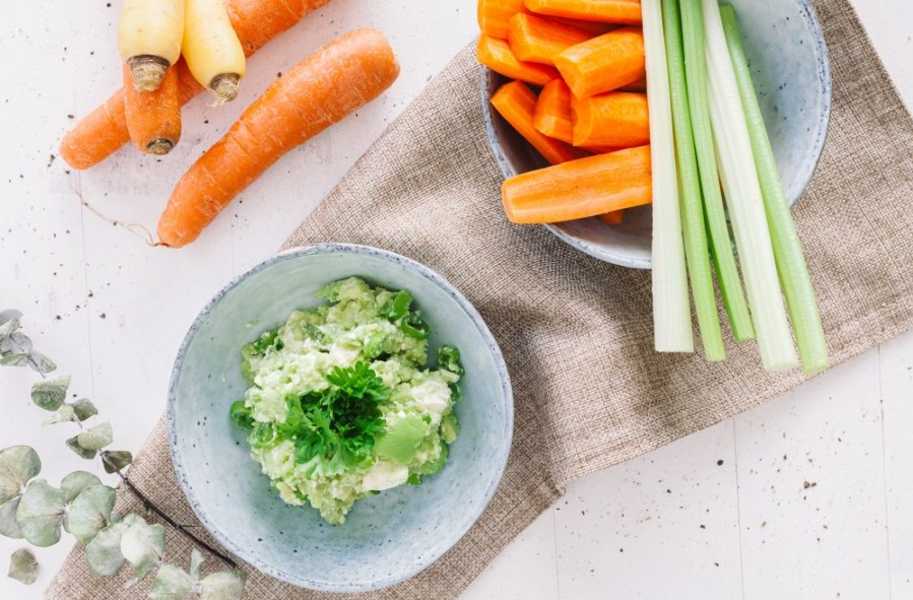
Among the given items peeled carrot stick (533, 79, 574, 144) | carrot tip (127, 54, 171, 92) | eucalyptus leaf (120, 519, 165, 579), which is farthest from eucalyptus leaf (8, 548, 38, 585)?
peeled carrot stick (533, 79, 574, 144)

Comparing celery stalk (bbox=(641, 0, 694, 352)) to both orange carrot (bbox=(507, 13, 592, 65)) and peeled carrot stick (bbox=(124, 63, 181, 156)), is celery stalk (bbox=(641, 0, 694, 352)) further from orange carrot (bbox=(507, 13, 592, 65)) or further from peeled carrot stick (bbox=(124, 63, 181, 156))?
peeled carrot stick (bbox=(124, 63, 181, 156))

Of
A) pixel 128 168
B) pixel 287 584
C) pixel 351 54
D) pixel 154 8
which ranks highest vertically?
pixel 154 8

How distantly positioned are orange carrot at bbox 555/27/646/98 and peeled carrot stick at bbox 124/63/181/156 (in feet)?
2.24

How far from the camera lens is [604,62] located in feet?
4.83

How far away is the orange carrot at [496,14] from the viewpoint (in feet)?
4.93

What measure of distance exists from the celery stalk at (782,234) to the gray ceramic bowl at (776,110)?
4cm

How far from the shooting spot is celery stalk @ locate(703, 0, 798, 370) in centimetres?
149

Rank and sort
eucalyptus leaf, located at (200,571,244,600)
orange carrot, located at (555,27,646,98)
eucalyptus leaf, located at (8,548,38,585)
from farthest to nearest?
eucalyptus leaf, located at (8,548,38,585) < eucalyptus leaf, located at (200,571,244,600) < orange carrot, located at (555,27,646,98)

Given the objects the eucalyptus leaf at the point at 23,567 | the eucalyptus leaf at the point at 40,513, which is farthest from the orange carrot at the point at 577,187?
the eucalyptus leaf at the point at 23,567

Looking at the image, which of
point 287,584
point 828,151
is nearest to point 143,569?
point 287,584

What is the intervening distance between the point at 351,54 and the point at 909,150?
0.96m

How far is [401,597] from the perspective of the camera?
1.75 metres

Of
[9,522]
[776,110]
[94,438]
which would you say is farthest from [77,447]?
[776,110]

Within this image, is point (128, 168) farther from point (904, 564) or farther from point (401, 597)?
point (904, 564)
